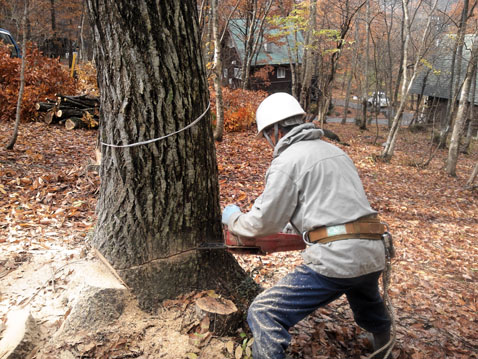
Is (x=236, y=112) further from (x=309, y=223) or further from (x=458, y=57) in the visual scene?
(x=458, y=57)

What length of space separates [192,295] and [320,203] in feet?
4.15

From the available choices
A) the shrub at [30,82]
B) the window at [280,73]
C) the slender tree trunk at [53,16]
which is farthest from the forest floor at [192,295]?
the window at [280,73]

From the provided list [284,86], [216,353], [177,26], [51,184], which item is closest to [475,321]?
[216,353]

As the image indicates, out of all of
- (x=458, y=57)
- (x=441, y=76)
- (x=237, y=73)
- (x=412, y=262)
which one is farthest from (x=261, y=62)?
(x=412, y=262)

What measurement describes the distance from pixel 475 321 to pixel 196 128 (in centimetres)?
350

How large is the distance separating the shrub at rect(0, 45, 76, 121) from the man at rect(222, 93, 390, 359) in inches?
385

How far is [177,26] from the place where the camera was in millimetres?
2307

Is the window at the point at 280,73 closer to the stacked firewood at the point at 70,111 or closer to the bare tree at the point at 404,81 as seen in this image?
the bare tree at the point at 404,81

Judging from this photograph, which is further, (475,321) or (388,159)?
(388,159)

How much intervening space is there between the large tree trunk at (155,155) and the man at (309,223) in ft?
1.72

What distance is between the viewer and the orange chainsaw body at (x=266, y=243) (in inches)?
97.7

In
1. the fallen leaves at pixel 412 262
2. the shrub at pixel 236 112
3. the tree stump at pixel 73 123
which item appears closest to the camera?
the fallen leaves at pixel 412 262

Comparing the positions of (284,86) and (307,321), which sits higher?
(284,86)

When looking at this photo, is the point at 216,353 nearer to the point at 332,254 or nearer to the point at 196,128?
the point at 332,254
